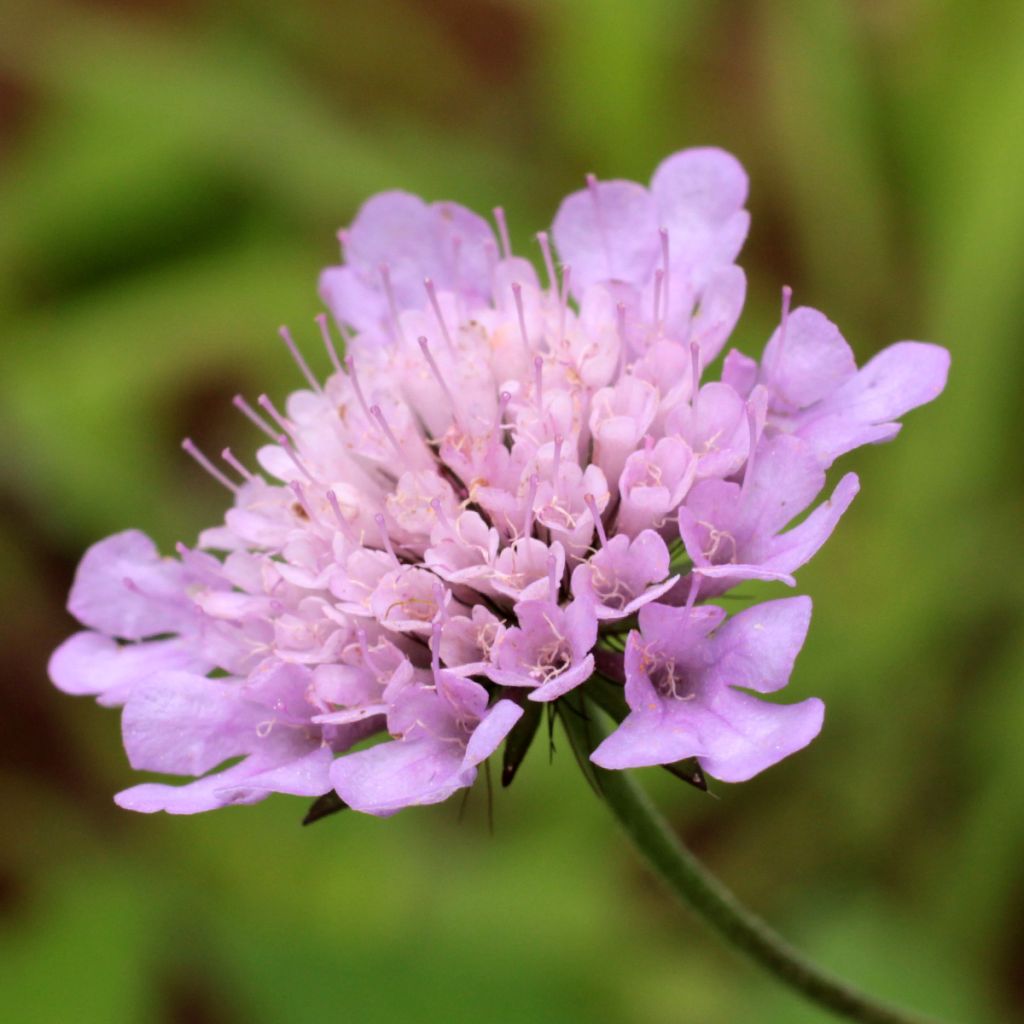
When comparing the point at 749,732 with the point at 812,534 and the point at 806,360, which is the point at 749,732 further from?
the point at 806,360

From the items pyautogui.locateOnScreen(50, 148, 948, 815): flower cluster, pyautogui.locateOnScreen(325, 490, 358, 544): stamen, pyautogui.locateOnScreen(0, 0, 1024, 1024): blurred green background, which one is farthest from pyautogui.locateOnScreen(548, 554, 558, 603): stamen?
pyautogui.locateOnScreen(0, 0, 1024, 1024): blurred green background

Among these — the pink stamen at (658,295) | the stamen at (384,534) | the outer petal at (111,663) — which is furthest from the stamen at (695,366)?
the outer petal at (111,663)

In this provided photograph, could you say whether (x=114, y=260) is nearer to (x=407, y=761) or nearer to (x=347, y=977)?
(x=347, y=977)

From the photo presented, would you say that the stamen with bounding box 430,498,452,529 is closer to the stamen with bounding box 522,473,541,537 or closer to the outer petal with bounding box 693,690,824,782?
the stamen with bounding box 522,473,541,537

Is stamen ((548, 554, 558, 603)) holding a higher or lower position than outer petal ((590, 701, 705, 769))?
higher

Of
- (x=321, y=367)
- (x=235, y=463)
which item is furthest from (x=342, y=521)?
(x=321, y=367)

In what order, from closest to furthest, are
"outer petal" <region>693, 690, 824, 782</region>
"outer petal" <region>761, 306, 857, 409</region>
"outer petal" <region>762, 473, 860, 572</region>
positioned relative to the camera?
"outer petal" <region>693, 690, 824, 782</region> < "outer petal" <region>762, 473, 860, 572</region> < "outer petal" <region>761, 306, 857, 409</region>

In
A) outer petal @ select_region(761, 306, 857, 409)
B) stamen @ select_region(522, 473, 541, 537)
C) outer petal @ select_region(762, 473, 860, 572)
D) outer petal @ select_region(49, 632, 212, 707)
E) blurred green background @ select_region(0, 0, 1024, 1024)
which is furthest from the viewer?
blurred green background @ select_region(0, 0, 1024, 1024)
